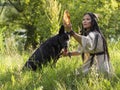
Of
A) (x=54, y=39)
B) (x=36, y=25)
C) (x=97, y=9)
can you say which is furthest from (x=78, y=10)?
(x=54, y=39)

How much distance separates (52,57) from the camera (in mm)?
7520

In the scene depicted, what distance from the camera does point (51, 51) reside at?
295 inches

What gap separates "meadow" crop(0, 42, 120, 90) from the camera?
19.0 feet

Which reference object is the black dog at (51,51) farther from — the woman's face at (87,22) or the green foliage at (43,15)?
the green foliage at (43,15)

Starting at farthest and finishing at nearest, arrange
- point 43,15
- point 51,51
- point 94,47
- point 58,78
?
point 43,15 → point 51,51 → point 58,78 → point 94,47

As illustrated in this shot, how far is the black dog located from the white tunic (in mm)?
1068

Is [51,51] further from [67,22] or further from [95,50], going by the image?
[67,22]

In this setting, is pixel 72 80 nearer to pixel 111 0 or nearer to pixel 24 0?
pixel 111 0

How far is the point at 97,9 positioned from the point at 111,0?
1430 mm

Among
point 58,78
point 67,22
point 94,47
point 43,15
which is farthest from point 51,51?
point 43,15

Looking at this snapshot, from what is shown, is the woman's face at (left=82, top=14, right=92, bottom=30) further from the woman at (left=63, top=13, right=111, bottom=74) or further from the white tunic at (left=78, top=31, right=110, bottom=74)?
the white tunic at (left=78, top=31, right=110, bottom=74)

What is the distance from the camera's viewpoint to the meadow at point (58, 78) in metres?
5.80

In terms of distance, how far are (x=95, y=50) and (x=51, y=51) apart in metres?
1.36

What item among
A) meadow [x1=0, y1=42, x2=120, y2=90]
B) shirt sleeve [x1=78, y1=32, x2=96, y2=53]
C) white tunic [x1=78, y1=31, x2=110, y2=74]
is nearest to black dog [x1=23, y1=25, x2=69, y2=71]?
meadow [x1=0, y1=42, x2=120, y2=90]
